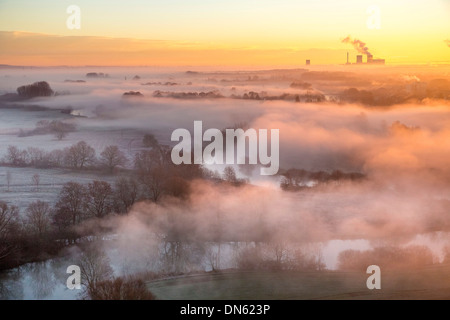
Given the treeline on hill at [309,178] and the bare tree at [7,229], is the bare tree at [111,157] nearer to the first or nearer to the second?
the bare tree at [7,229]

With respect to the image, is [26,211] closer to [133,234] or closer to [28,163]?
[28,163]

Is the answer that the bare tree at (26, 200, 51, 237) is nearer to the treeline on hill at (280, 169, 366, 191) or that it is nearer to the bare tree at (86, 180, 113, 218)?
the bare tree at (86, 180, 113, 218)

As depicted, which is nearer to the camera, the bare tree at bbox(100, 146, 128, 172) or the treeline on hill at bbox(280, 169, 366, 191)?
the treeline on hill at bbox(280, 169, 366, 191)

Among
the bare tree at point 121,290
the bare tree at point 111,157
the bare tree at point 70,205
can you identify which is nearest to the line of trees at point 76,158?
the bare tree at point 111,157

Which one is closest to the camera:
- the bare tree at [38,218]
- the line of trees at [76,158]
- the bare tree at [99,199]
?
the bare tree at [38,218]

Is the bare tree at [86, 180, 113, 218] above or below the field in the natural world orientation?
above

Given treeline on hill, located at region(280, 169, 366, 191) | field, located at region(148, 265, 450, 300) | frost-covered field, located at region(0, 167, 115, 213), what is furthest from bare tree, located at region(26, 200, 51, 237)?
treeline on hill, located at region(280, 169, 366, 191)

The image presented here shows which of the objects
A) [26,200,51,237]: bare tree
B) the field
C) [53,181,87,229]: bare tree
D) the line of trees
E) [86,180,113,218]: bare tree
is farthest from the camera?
the line of trees
